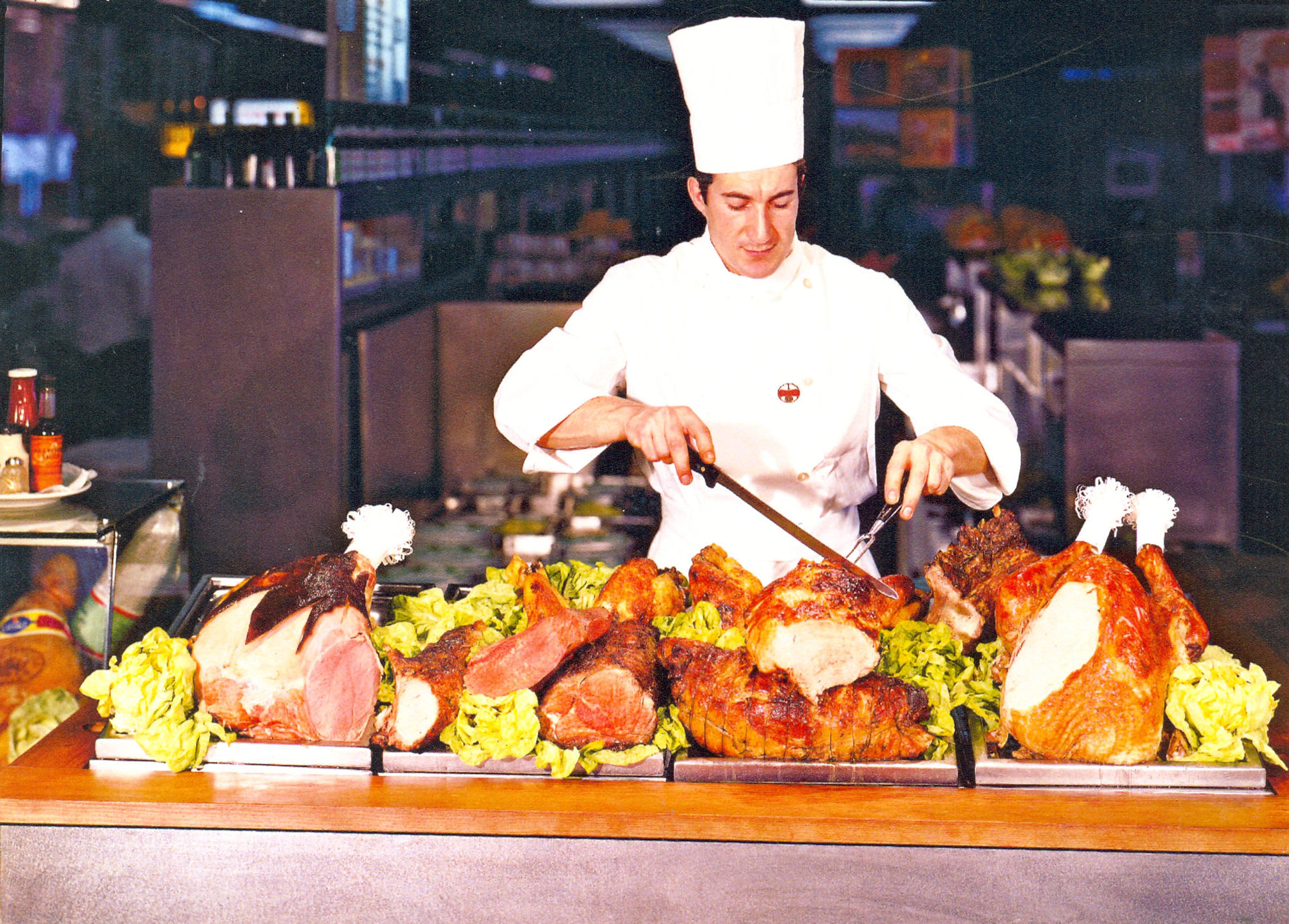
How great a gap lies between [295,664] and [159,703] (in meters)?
0.18

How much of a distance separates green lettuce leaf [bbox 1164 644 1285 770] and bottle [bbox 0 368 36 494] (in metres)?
2.23

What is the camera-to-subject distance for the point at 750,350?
275 centimetres

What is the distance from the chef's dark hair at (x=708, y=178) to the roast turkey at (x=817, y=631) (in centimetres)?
113

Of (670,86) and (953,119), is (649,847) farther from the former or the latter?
(953,119)

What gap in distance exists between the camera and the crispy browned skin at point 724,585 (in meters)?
1.88

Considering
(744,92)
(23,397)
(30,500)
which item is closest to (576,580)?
(744,92)

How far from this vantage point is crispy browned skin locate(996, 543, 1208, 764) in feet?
5.20

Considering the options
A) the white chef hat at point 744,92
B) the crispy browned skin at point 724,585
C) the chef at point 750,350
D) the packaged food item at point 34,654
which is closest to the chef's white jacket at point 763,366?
the chef at point 750,350

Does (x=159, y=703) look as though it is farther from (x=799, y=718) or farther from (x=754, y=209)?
(x=754, y=209)

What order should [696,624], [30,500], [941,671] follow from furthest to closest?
[30,500] → [696,624] → [941,671]

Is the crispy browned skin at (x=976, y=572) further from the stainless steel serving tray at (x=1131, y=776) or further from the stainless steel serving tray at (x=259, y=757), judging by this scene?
the stainless steel serving tray at (x=259, y=757)

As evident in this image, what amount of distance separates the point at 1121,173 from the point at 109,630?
3.81 m

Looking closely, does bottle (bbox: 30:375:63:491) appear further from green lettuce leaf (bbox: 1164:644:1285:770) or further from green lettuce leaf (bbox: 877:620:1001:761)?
green lettuce leaf (bbox: 1164:644:1285:770)

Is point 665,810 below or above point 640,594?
below
